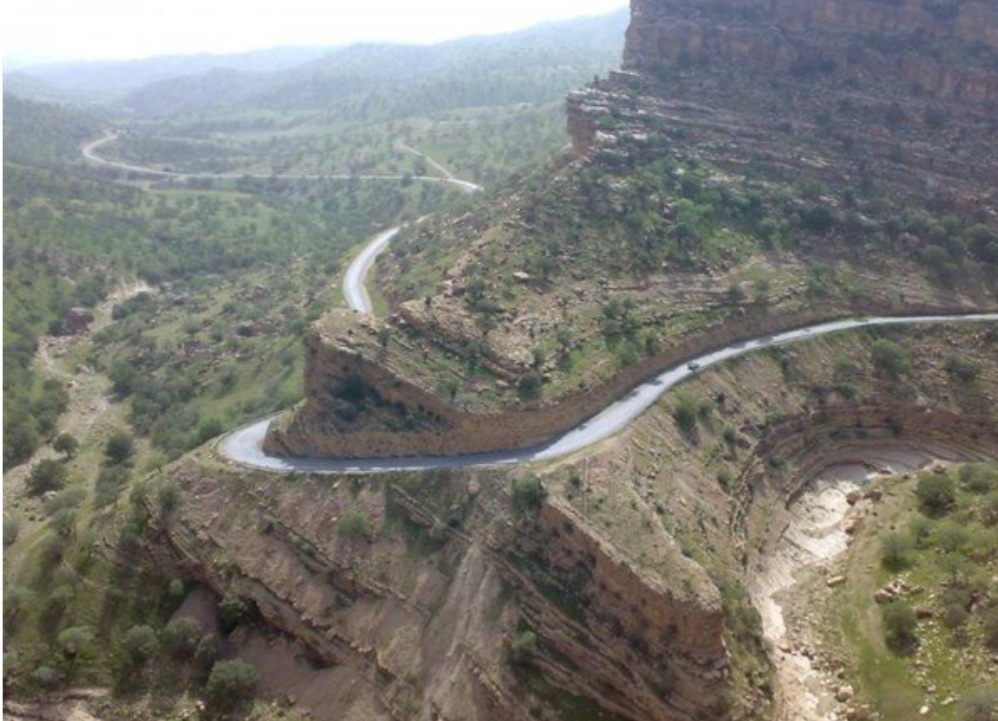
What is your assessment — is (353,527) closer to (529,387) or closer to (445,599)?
(445,599)

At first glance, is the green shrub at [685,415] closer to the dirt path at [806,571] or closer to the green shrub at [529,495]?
the dirt path at [806,571]

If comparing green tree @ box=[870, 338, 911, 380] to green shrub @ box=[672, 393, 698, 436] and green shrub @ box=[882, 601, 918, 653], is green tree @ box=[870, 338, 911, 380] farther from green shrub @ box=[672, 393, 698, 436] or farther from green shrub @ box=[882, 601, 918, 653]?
green shrub @ box=[882, 601, 918, 653]

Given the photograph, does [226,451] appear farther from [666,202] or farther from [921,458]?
[921,458]

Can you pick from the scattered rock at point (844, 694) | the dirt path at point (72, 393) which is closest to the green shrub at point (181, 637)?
the dirt path at point (72, 393)

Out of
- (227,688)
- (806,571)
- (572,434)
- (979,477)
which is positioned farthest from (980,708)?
(227,688)

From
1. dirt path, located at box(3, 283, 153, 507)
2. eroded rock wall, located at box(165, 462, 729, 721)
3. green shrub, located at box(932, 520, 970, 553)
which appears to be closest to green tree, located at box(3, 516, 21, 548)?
dirt path, located at box(3, 283, 153, 507)

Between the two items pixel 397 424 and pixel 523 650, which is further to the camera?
pixel 397 424

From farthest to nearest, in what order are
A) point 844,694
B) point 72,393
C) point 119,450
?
1. point 72,393
2. point 119,450
3. point 844,694
